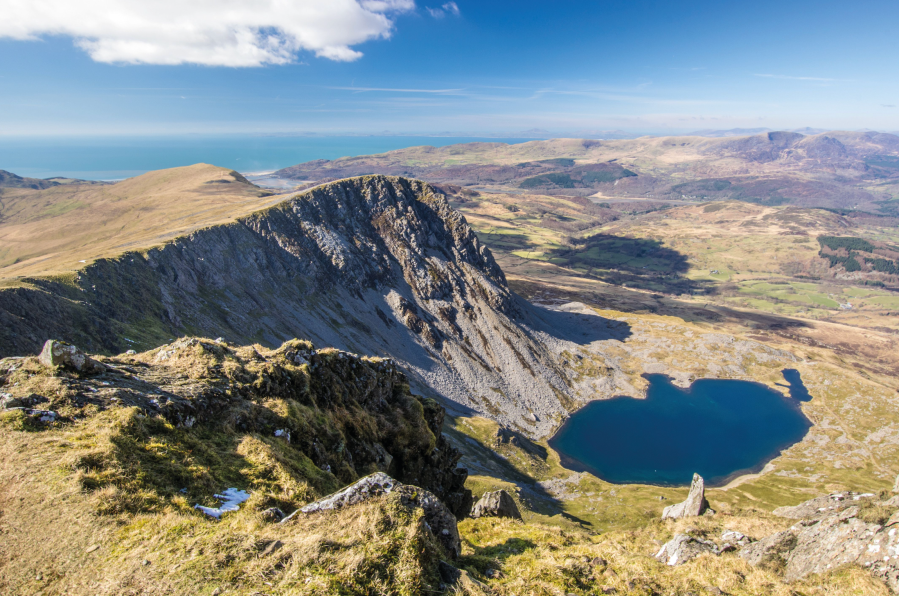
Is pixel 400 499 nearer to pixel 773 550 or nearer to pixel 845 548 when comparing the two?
pixel 773 550

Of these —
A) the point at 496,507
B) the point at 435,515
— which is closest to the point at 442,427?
the point at 496,507

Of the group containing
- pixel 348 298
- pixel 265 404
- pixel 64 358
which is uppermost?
pixel 64 358

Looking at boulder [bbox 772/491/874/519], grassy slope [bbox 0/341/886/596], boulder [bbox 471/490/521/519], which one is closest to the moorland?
grassy slope [bbox 0/341/886/596]

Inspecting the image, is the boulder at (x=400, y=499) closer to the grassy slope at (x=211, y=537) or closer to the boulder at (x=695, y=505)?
the grassy slope at (x=211, y=537)

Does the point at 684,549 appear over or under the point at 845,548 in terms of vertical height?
under

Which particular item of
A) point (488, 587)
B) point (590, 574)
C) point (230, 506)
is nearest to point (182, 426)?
point (230, 506)
